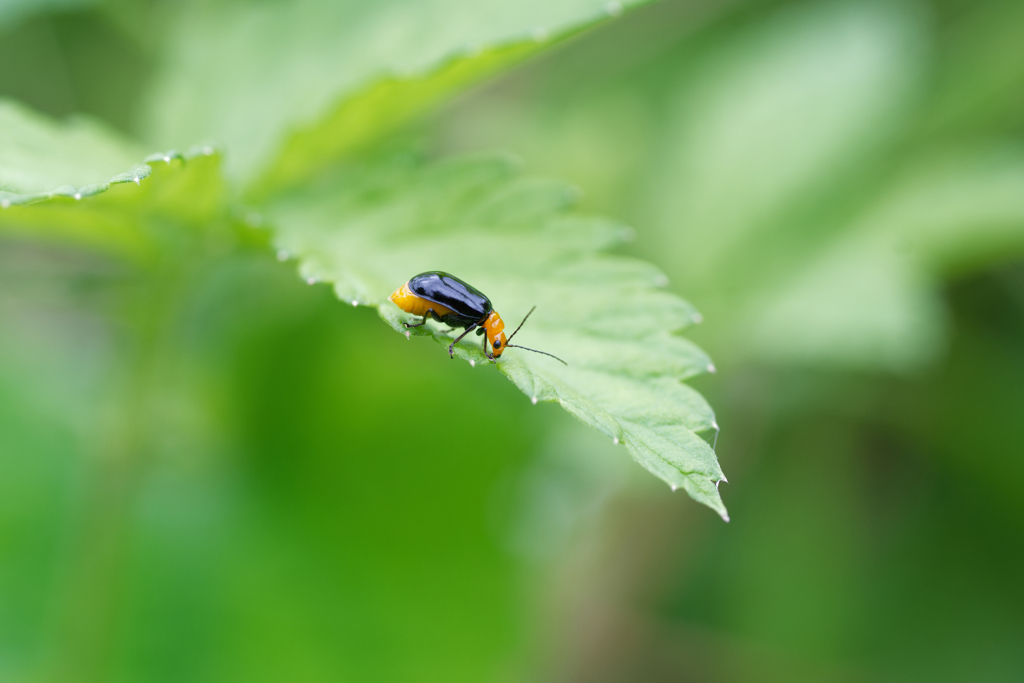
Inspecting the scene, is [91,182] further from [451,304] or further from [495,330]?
[495,330]

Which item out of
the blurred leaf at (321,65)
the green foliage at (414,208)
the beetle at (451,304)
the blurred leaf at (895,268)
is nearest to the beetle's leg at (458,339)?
the beetle at (451,304)

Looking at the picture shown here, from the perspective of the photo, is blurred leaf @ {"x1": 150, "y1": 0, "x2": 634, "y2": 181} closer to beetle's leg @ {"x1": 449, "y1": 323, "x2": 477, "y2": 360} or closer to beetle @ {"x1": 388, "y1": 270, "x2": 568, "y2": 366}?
beetle @ {"x1": 388, "y1": 270, "x2": 568, "y2": 366}

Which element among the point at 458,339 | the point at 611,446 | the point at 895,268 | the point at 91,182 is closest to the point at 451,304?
the point at 458,339

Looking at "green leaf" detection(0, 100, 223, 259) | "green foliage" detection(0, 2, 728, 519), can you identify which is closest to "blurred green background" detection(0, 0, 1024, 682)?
"green leaf" detection(0, 100, 223, 259)

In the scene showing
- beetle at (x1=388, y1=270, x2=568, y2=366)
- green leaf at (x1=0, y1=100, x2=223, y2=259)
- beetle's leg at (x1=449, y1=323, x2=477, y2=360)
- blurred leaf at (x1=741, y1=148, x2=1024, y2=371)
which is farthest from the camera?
blurred leaf at (x1=741, y1=148, x2=1024, y2=371)

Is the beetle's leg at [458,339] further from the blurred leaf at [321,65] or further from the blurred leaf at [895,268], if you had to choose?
the blurred leaf at [895,268]
